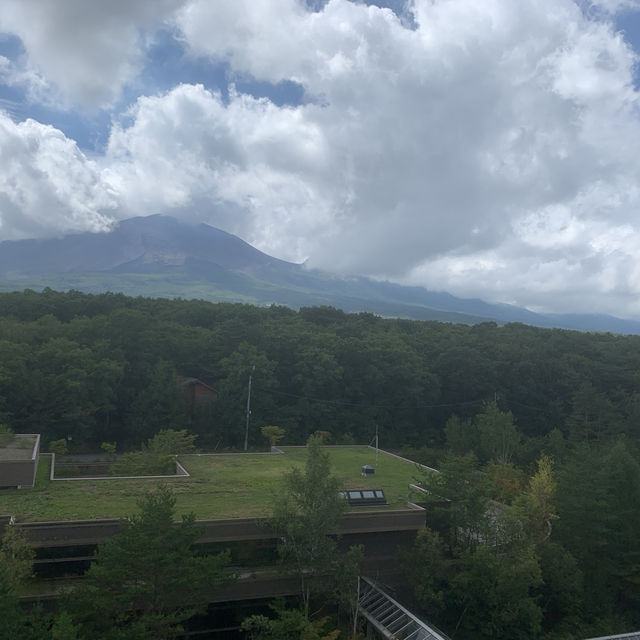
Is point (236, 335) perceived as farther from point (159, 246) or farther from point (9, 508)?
point (159, 246)

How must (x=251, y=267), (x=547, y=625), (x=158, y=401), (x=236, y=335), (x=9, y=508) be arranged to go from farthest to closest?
1. (x=251, y=267)
2. (x=236, y=335)
3. (x=158, y=401)
4. (x=547, y=625)
5. (x=9, y=508)

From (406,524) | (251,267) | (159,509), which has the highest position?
(251,267)

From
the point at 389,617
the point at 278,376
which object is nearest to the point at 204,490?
the point at 389,617

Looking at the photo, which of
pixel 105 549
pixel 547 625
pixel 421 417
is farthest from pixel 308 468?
pixel 421 417

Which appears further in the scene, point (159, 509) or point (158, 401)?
point (158, 401)

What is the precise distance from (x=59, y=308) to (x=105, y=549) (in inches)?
1303

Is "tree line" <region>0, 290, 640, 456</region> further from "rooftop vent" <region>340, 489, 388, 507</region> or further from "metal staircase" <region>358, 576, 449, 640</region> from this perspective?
"metal staircase" <region>358, 576, 449, 640</region>

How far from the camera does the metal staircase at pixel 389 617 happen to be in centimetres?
1209

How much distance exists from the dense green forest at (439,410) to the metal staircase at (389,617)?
662 millimetres

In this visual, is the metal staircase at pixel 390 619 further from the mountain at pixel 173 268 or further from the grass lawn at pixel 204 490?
the mountain at pixel 173 268

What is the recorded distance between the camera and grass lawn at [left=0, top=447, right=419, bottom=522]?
13.3 meters

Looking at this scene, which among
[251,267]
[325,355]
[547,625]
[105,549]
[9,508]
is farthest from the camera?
[251,267]

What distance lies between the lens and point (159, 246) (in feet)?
536

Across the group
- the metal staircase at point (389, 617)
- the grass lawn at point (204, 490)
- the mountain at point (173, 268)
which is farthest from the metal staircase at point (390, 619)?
the mountain at point (173, 268)
